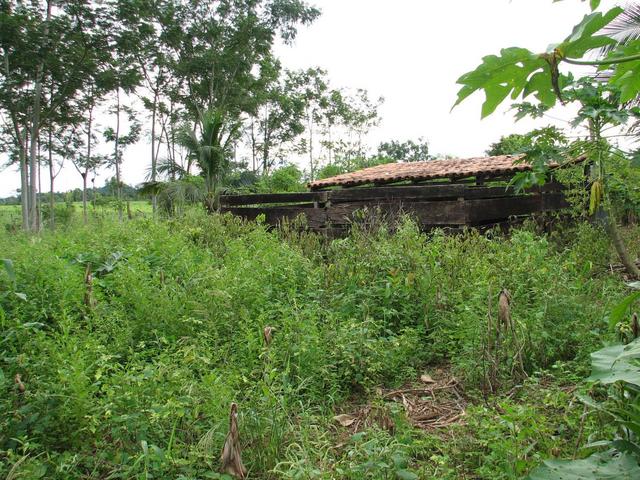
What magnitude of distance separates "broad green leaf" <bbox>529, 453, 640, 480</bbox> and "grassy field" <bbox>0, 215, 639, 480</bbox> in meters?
0.81

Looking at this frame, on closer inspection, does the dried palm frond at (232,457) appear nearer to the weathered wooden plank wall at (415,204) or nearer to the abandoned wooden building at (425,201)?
the abandoned wooden building at (425,201)

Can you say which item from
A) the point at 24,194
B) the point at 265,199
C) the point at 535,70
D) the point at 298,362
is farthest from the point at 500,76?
the point at 24,194

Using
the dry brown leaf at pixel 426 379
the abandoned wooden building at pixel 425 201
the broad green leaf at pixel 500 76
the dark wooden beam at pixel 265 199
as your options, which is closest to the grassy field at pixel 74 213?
the dark wooden beam at pixel 265 199

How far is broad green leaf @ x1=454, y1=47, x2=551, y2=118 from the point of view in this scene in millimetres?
956

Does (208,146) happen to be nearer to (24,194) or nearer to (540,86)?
(24,194)

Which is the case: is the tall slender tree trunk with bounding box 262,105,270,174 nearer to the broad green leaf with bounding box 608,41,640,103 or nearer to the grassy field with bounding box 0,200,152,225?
the grassy field with bounding box 0,200,152,225

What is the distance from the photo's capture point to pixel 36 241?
20.0ft

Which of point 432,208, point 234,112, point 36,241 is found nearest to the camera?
point 36,241

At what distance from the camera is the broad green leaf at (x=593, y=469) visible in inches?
40.4

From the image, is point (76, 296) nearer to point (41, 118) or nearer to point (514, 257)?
point (514, 257)

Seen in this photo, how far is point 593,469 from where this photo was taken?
3.49ft

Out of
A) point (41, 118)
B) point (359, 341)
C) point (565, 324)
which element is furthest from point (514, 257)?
point (41, 118)

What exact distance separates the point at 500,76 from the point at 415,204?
8.14m

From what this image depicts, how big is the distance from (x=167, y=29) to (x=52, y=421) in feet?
88.8
